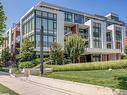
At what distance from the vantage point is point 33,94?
14.8m

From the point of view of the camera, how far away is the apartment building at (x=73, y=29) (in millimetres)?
49750

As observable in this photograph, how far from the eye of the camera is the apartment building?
1959 inches

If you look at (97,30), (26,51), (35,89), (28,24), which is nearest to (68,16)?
(97,30)

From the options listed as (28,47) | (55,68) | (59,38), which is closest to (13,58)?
(59,38)

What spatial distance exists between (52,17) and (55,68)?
72.6 feet

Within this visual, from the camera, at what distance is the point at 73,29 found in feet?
200

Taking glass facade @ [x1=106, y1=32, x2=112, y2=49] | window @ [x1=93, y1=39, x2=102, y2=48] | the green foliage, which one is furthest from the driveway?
glass facade @ [x1=106, y1=32, x2=112, y2=49]

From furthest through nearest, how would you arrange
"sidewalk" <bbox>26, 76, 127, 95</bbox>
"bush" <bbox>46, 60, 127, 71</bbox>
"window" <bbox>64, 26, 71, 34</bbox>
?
Result: "window" <bbox>64, 26, 71, 34</bbox>, "bush" <bbox>46, 60, 127, 71</bbox>, "sidewalk" <bbox>26, 76, 127, 95</bbox>

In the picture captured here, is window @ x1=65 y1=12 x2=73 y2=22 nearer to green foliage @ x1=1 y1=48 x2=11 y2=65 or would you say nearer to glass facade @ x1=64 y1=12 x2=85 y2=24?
glass facade @ x1=64 y1=12 x2=85 y2=24

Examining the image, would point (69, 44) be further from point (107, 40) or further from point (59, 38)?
point (107, 40)

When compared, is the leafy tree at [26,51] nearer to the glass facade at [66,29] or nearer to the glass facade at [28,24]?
the glass facade at [28,24]

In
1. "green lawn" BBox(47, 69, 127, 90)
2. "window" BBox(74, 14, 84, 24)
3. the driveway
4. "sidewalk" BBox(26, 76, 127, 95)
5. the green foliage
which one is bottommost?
the driveway

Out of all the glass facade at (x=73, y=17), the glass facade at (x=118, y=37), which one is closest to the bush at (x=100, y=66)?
the glass facade at (x=73, y=17)

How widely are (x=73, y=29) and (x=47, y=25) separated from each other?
1206 centimetres
